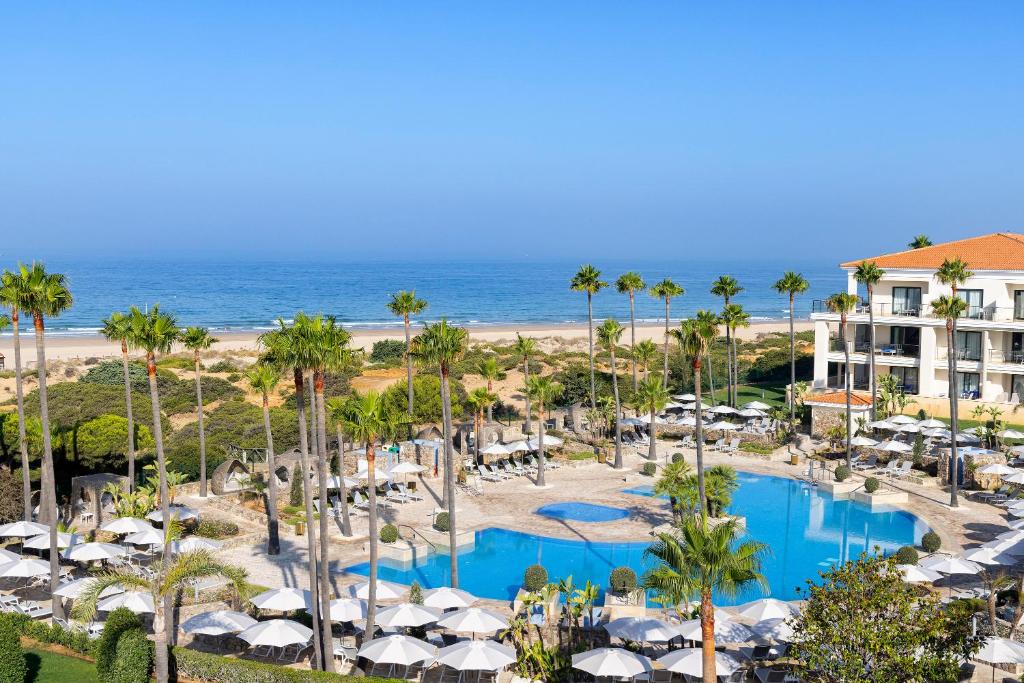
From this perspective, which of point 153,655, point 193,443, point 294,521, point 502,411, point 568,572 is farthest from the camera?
point 502,411

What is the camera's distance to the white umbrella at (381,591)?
22.2 m

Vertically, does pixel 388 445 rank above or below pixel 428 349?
below

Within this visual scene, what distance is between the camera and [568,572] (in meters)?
27.8

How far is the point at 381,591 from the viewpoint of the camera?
73.3ft

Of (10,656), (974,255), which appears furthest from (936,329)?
(10,656)

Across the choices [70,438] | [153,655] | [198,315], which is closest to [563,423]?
[70,438]

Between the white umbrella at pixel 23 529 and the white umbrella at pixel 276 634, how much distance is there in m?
9.63

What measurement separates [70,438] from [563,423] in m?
22.3

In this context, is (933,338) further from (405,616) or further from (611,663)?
(405,616)

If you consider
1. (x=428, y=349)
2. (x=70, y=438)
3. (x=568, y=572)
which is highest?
(x=428, y=349)

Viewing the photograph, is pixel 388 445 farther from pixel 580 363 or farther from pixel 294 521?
pixel 580 363

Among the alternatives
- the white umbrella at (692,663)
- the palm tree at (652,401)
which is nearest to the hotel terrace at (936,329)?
the palm tree at (652,401)

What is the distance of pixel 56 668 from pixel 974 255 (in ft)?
143

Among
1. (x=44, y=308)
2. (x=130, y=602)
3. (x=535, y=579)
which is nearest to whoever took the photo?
(x=130, y=602)
